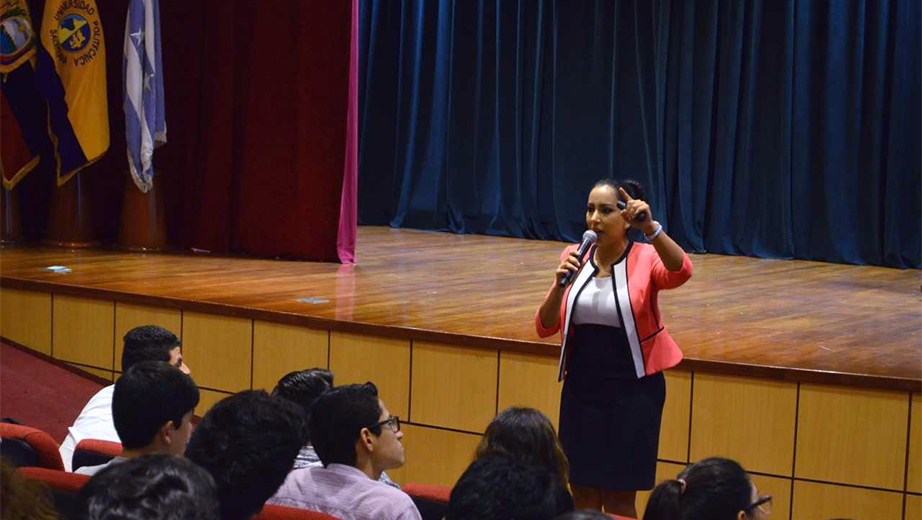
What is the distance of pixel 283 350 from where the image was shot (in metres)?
4.19

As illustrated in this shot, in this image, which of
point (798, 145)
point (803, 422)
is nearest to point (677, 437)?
point (803, 422)

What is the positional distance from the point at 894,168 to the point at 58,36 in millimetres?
5188

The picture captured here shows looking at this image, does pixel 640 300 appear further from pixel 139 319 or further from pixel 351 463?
pixel 139 319

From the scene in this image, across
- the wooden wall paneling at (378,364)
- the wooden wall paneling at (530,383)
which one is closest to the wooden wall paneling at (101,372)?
the wooden wall paneling at (378,364)

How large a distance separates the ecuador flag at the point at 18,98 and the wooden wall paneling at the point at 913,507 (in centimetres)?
486

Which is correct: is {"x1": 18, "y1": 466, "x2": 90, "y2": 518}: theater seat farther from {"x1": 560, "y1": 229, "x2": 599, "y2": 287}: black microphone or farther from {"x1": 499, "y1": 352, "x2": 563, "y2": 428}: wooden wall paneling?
{"x1": 499, "y1": 352, "x2": 563, "y2": 428}: wooden wall paneling

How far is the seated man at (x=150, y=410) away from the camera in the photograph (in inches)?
81.1

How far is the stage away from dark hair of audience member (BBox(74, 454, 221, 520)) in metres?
2.49

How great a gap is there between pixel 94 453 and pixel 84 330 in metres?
2.35

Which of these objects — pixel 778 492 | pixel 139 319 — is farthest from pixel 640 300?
pixel 139 319

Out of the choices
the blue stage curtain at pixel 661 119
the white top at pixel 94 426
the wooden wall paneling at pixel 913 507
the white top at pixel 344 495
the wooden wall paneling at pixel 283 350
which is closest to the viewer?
the white top at pixel 344 495

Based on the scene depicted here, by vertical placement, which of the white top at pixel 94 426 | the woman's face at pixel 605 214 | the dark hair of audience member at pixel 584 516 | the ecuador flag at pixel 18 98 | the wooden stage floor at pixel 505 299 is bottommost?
the white top at pixel 94 426

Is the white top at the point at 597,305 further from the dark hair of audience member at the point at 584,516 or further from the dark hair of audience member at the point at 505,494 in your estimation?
the dark hair of audience member at the point at 584,516

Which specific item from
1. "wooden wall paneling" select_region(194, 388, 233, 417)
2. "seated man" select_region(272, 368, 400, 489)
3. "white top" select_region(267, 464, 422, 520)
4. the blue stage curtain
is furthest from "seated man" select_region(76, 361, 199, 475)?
the blue stage curtain
